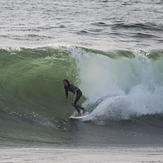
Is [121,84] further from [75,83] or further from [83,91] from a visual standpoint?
[75,83]

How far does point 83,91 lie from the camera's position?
9.59 metres

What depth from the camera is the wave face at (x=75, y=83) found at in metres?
7.68

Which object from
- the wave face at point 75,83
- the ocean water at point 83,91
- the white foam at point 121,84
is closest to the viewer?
the ocean water at point 83,91

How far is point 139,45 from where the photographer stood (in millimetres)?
15367

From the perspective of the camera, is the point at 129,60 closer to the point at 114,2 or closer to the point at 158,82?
the point at 158,82

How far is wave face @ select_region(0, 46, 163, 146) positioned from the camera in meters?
7.68

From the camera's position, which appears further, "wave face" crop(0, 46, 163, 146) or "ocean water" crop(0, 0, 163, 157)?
"wave face" crop(0, 46, 163, 146)

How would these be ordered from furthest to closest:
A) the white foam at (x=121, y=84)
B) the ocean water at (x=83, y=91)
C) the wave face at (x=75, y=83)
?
1. the white foam at (x=121, y=84)
2. the wave face at (x=75, y=83)
3. the ocean water at (x=83, y=91)

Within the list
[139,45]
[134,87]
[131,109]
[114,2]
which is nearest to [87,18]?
[139,45]

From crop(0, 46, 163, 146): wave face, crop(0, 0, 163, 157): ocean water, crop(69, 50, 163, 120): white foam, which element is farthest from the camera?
crop(69, 50, 163, 120): white foam

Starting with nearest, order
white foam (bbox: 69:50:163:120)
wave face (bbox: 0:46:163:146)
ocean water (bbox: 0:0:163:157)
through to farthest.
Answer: ocean water (bbox: 0:0:163:157) < wave face (bbox: 0:46:163:146) < white foam (bbox: 69:50:163:120)

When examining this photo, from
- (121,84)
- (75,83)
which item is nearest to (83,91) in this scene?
(75,83)

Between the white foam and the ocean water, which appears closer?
the ocean water

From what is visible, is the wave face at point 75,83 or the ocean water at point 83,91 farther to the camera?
the wave face at point 75,83
